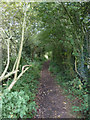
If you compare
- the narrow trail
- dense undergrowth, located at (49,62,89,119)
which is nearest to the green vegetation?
dense undergrowth, located at (49,62,89,119)

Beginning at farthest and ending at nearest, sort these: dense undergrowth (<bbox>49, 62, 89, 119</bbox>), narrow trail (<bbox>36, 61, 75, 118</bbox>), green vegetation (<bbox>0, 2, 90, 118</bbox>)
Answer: narrow trail (<bbox>36, 61, 75, 118</bbox>) → dense undergrowth (<bbox>49, 62, 89, 119</bbox>) → green vegetation (<bbox>0, 2, 90, 118</bbox>)

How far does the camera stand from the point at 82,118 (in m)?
2.13

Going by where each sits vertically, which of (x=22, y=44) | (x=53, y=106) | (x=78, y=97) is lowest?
(x=53, y=106)

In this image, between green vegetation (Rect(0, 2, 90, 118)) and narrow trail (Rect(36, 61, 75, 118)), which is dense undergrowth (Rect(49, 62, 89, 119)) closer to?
green vegetation (Rect(0, 2, 90, 118))

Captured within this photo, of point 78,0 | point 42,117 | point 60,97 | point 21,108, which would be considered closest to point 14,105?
point 21,108

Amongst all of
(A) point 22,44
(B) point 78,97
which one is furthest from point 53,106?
(A) point 22,44

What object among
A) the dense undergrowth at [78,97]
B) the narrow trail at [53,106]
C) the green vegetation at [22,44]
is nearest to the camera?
the green vegetation at [22,44]

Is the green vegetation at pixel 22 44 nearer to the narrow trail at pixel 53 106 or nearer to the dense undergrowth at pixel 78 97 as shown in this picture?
the dense undergrowth at pixel 78 97

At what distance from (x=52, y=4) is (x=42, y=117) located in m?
3.69

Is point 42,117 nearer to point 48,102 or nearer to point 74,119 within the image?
point 48,102

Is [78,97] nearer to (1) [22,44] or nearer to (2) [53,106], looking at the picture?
(2) [53,106]

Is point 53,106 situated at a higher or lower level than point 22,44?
lower

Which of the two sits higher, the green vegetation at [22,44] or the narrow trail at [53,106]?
the green vegetation at [22,44]

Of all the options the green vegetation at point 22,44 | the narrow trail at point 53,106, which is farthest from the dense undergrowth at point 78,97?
the narrow trail at point 53,106
